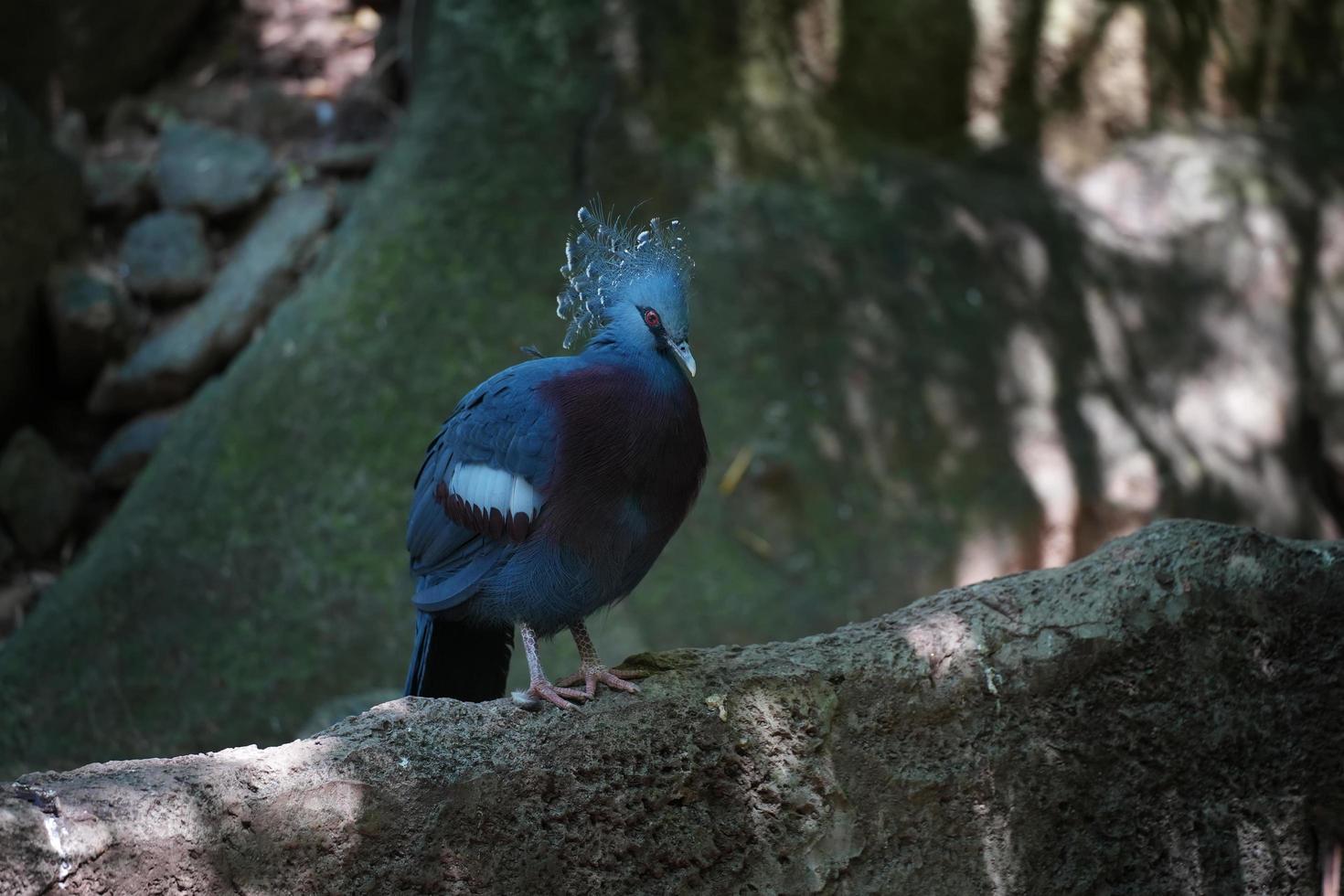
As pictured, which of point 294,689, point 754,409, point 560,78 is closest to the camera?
point 294,689

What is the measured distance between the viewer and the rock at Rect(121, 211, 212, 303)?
676cm

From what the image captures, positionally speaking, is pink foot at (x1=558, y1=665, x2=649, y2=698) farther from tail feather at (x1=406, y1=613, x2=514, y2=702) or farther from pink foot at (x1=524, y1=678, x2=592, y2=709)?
tail feather at (x1=406, y1=613, x2=514, y2=702)

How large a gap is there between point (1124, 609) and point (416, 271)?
12.2 ft

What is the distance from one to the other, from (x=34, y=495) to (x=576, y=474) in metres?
4.03

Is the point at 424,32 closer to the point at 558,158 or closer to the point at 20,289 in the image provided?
the point at 558,158

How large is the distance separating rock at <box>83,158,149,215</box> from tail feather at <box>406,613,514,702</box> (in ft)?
14.6

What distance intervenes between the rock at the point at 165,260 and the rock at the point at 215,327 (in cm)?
12

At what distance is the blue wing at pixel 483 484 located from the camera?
3123mm

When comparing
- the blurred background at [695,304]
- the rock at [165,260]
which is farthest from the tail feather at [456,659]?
the rock at [165,260]

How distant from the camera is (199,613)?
208 inches

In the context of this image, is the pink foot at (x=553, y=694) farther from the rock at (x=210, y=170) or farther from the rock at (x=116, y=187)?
the rock at (x=116, y=187)

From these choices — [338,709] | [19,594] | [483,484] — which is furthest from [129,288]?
[483,484]

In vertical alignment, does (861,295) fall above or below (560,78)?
below

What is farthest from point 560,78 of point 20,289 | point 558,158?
point 20,289
